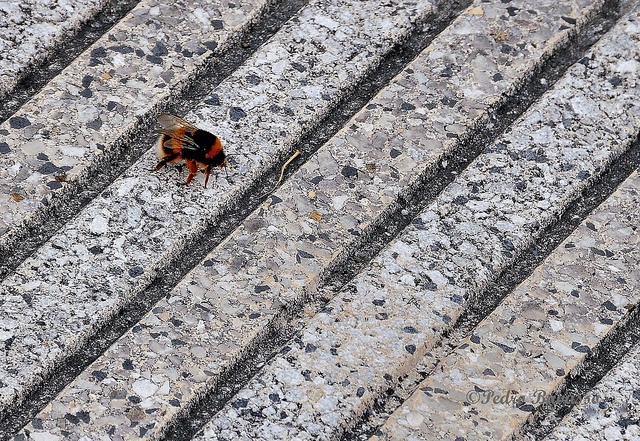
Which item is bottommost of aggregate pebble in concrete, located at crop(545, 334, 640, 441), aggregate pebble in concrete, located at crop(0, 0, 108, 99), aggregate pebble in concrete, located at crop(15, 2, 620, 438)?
aggregate pebble in concrete, located at crop(545, 334, 640, 441)

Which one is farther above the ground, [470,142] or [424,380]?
[470,142]

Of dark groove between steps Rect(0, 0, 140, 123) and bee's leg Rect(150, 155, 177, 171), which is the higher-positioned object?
dark groove between steps Rect(0, 0, 140, 123)

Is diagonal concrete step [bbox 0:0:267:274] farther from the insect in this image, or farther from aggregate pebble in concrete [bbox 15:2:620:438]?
aggregate pebble in concrete [bbox 15:2:620:438]

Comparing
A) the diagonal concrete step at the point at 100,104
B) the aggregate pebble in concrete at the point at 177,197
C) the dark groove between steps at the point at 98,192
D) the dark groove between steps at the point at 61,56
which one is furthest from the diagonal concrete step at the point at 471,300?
the dark groove between steps at the point at 61,56

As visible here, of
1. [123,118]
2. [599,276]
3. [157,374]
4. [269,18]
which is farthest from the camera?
[269,18]

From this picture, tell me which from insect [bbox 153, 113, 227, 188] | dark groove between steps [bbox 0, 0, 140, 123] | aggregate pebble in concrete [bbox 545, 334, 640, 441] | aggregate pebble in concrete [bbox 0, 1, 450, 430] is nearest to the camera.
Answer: aggregate pebble in concrete [bbox 545, 334, 640, 441]

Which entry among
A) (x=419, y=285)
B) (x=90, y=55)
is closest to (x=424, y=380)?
(x=419, y=285)

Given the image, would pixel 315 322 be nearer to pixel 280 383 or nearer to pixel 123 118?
pixel 280 383

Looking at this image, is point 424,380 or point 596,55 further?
point 596,55
